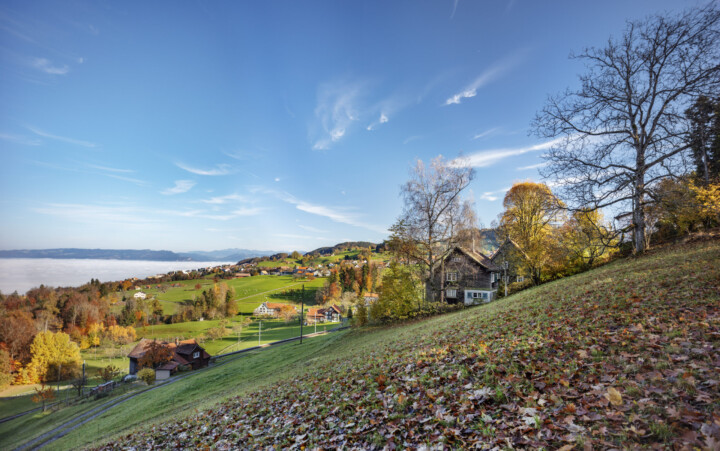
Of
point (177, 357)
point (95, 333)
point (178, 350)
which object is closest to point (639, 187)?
point (177, 357)

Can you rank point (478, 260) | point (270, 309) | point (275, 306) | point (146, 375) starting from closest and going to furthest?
point (478, 260), point (146, 375), point (275, 306), point (270, 309)

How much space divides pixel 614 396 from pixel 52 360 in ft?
269

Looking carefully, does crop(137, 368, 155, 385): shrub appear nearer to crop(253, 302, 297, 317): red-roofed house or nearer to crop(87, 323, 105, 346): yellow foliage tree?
crop(253, 302, 297, 317): red-roofed house

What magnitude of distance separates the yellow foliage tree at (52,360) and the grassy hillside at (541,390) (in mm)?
65668

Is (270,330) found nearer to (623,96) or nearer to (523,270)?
(523,270)

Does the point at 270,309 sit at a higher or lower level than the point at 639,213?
lower

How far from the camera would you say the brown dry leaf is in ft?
12.0

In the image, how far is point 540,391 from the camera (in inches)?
179

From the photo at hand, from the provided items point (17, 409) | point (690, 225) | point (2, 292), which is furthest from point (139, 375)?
point (2, 292)

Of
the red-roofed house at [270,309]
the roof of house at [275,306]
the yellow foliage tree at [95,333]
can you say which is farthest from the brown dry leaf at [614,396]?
the yellow foliage tree at [95,333]

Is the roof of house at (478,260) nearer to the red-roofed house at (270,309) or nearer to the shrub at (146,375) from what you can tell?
the shrub at (146,375)

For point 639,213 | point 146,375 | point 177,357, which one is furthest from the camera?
point 177,357

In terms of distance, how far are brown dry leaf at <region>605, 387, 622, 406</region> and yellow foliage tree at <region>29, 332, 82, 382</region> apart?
78.5 meters

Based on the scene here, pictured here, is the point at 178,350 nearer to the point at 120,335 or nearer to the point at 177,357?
the point at 177,357
